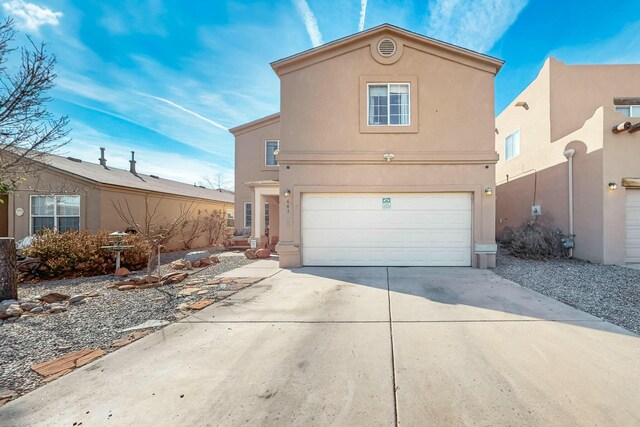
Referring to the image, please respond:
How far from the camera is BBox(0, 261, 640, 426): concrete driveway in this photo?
90.6 inches

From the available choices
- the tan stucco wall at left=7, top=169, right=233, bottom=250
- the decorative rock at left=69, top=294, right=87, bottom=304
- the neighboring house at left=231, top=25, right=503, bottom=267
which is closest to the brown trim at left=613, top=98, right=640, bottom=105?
the neighboring house at left=231, top=25, right=503, bottom=267

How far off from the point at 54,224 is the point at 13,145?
18.4 ft

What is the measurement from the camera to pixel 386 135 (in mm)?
8703

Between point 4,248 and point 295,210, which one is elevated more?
point 295,210

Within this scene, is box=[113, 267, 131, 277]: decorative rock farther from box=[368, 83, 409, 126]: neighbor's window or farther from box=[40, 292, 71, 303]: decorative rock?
box=[368, 83, 409, 126]: neighbor's window

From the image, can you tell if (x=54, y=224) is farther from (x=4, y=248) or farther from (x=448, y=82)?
(x=448, y=82)

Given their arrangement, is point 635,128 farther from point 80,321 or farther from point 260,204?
point 80,321

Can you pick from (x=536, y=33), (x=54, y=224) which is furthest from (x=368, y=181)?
(x=54, y=224)

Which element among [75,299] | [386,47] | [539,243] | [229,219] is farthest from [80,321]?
[229,219]

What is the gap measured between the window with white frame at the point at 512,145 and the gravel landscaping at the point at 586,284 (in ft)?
21.8

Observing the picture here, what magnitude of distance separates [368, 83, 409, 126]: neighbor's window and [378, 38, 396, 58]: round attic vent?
1011 millimetres

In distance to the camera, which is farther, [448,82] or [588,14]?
[588,14]

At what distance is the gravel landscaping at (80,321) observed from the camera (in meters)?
3.17

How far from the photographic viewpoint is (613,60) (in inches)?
454
